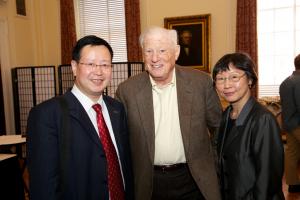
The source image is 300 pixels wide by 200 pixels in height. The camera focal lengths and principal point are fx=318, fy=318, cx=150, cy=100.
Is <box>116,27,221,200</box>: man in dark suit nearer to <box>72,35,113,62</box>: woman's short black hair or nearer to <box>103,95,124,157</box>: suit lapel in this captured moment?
<box>103,95,124,157</box>: suit lapel

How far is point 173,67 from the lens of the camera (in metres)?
2.20

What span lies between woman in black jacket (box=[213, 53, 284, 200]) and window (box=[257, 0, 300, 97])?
459 cm

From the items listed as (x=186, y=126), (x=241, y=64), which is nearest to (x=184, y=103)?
(x=186, y=126)

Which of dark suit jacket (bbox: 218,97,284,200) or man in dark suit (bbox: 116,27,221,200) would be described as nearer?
dark suit jacket (bbox: 218,97,284,200)

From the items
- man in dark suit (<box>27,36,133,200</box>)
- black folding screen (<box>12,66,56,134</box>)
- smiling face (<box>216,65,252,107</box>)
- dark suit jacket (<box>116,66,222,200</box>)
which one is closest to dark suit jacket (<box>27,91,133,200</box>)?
man in dark suit (<box>27,36,133,200</box>)

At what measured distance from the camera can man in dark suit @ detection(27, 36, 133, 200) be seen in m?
1.51

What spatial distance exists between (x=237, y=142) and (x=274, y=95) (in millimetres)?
4814

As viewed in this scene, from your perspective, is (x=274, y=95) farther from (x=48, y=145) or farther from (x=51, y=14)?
(x=48, y=145)

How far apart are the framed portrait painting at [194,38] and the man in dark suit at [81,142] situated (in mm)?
4641

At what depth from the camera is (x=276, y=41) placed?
614 cm

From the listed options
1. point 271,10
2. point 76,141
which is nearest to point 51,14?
point 271,10

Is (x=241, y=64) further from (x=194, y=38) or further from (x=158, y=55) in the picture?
(x=194, y=38)

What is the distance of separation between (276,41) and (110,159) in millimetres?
5358

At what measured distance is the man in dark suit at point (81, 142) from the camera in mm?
1512
